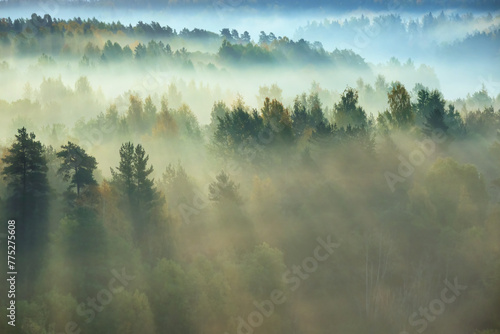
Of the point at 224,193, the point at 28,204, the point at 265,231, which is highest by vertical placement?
the point at 28,204

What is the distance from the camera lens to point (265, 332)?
52500mm

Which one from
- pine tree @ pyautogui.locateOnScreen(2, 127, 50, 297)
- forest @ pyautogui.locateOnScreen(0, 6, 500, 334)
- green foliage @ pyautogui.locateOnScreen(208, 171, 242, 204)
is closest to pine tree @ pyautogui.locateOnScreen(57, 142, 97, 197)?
forest @ pyautogui.locateOnScreen(0, 6, 500, 334)

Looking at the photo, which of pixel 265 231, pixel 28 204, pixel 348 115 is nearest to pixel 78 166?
pixel 28 204

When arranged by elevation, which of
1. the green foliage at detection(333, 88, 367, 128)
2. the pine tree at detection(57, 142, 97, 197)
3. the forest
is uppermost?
the green foliage at detection(333, 88, 367, 128)

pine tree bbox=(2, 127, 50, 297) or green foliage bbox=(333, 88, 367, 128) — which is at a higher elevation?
green foliage bbox=(333, 88, 367, 128)

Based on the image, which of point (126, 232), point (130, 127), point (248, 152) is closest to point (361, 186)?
point (248, 152)

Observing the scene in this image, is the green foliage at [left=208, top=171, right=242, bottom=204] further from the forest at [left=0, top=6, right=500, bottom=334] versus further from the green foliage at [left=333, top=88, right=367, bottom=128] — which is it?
the green foliage at [left=333, top=88, right=367, bottom=128]

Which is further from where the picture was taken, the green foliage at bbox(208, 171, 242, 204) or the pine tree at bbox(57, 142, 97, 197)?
the green foliage at bbox(208, 171, 242, 204)

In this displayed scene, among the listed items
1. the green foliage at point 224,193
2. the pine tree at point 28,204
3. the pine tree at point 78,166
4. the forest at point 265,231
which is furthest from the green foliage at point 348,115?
the pine tree at point 28,204

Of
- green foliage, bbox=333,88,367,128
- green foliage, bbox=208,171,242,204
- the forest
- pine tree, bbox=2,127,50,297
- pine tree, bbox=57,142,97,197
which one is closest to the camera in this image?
pine tree, bbox=2,127,50,297

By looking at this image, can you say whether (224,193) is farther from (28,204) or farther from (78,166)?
(28,204)

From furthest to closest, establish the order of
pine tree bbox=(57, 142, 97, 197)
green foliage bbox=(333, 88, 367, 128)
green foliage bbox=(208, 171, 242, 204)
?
green foliage bbox=(333, 88, 367, 128), green foliage bbox=(208, 171, 242, 204), pine tree bbox=(57, 142, 97, 197)

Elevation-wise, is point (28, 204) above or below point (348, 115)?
below

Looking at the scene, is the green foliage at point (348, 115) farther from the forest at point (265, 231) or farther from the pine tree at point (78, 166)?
the pine tree at point (78, 166)
